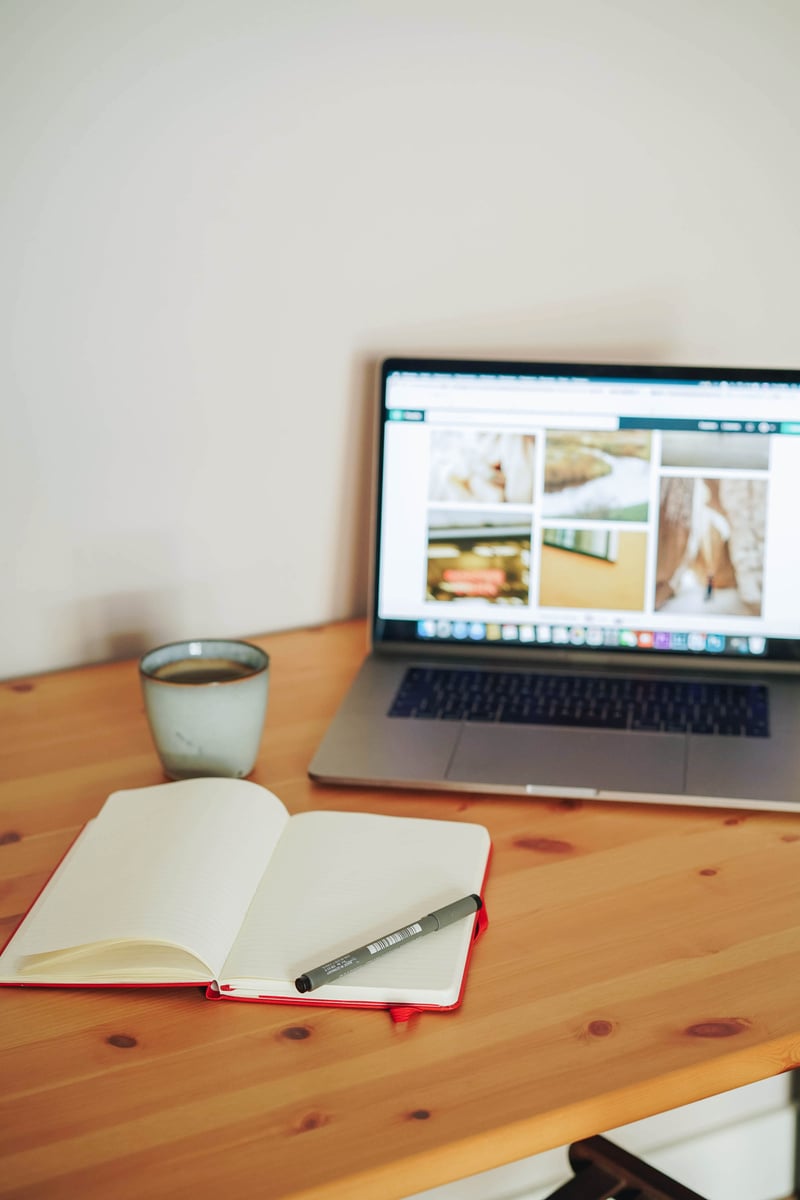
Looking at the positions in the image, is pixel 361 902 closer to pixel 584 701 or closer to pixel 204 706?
pixel 204 706

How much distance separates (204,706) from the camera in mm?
834

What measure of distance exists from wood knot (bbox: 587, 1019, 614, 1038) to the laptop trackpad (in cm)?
25

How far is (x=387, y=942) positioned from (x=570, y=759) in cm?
29

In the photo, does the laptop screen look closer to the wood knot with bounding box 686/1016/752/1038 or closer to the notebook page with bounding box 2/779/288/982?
the notebook page with bounding box 2/779/288/982

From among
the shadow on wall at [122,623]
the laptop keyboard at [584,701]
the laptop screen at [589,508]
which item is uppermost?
the laptop screen at [589,508]

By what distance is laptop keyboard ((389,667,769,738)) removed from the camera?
95cm

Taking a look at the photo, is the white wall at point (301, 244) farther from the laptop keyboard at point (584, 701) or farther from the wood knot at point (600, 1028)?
the wood knot at point (600, 1028)

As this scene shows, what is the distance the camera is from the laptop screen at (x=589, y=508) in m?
1.02

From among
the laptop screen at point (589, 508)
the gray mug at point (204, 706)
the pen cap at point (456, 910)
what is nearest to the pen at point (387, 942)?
the pen cap at point (456, 910)

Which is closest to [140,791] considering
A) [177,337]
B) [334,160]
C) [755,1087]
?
[177,337]

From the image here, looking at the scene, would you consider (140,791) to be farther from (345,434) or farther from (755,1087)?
(755,1087)

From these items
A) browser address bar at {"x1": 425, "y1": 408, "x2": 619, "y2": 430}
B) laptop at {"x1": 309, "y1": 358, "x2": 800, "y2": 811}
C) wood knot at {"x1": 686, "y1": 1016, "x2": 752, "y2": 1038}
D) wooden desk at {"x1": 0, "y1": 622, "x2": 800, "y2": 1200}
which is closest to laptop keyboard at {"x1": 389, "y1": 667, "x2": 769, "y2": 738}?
laptop at {"x1": 309, "y1": 358, "x2": 800, "y2": 811}


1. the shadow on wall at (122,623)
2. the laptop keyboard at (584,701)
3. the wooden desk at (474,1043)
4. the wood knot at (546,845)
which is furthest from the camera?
the shadow on wall at (122,623)

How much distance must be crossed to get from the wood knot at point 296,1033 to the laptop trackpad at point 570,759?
0.28 m
